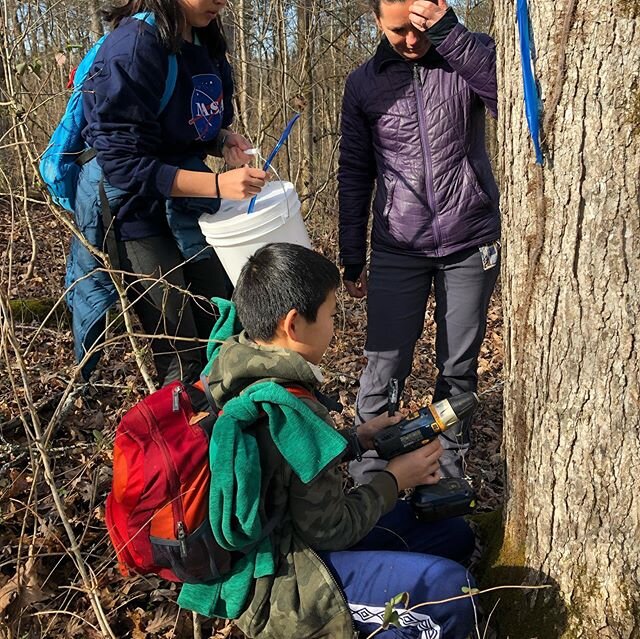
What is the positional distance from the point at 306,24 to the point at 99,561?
5.94 m

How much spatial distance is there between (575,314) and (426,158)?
3.54ft

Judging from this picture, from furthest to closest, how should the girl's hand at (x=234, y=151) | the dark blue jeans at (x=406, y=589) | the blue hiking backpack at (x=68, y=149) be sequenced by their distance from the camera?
the girl's hand at (x=234, y=151) < the blue hiking backpack at (x=68, y=149) < the dark blue jeans at (x=406, y=589)

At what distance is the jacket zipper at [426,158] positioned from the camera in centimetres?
235

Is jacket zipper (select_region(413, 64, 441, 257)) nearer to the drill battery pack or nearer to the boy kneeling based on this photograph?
the boy kneeling

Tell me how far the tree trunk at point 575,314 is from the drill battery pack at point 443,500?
0.19 metres

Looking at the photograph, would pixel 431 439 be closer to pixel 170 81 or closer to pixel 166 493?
pixel 166 493

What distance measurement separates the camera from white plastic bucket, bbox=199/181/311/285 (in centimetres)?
237

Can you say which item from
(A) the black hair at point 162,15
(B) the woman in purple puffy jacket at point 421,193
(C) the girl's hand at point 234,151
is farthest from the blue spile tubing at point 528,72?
(C) the girl's hand at point 234,151

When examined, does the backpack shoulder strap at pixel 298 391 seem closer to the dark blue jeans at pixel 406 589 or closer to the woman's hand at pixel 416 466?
the woman's hand at pixel 416 466

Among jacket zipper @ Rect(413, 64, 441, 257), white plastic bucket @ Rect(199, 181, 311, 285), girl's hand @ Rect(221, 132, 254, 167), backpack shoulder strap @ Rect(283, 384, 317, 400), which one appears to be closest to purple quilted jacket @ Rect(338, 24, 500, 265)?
jacket zipper @ Rect(413, 64, 441, 257)

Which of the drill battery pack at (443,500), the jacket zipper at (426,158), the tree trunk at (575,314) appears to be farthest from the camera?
the jacket zipper at (426,158)

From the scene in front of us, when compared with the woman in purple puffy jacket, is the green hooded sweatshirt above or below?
below

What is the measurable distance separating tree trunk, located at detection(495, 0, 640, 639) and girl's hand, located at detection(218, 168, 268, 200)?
3.41ft

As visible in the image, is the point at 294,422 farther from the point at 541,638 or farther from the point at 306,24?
the point at 306,24
